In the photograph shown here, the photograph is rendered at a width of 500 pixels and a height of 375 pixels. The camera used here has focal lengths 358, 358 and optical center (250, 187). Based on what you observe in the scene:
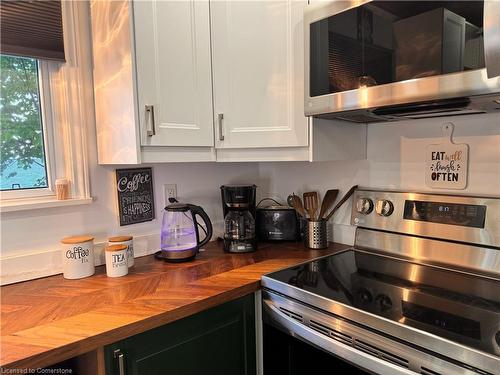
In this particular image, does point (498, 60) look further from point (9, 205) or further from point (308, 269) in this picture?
point (9, 205)

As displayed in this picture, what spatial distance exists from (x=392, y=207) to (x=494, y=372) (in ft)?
2.58

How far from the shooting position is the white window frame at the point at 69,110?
4.49 ft

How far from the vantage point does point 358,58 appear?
1186mm

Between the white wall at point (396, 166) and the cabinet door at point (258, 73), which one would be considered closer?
the white wall at point (396, 166)

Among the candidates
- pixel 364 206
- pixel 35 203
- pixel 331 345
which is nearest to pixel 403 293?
pixel 331 345

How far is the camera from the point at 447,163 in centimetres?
134

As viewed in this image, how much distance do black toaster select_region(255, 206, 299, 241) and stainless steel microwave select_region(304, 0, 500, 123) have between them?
58 cm

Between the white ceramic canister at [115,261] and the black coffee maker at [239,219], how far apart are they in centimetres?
46

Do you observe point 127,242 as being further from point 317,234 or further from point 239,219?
point 317,234

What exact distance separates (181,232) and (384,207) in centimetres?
86

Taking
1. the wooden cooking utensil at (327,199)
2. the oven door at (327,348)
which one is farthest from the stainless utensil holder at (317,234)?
the oven door at (327,348)

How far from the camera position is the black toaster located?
1.75 m

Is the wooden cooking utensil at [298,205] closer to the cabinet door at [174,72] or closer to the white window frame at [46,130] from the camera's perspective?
the cabinet door at [174,72]

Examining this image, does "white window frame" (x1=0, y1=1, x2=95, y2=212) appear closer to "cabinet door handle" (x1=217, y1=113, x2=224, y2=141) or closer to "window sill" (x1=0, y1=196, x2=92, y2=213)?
"window sill" (x1=0, y1=196, x2=92, y2=213)
